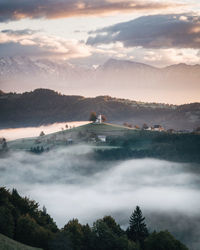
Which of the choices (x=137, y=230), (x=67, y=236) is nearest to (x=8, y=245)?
(x=67, y=236)

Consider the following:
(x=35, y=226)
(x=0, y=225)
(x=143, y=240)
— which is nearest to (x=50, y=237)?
(x=35, y=226)

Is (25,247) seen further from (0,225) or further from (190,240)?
(190,240)

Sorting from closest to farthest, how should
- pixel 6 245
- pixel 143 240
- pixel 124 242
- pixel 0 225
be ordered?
pixel 6 245
pixel 0 225
pixel 124 242
pixel 143 240

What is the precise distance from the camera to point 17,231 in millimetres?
93688

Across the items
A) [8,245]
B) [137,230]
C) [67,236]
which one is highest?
[137,230]

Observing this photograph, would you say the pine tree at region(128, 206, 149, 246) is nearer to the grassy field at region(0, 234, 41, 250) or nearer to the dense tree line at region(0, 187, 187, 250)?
the dense tree line at region(0, 187, 187, 250)

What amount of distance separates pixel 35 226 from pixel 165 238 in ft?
96.1

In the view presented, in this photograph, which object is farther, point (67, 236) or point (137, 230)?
point (137, 230)

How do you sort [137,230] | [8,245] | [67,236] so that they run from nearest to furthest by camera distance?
[8,245] → [67,236] → [137,230]

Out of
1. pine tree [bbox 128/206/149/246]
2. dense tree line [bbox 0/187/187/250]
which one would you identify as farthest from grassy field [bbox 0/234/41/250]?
pine tree [bbox 128/206/149/246]

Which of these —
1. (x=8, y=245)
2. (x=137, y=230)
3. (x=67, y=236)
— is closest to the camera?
(x=8, y=245)

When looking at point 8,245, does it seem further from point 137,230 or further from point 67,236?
point 137,230

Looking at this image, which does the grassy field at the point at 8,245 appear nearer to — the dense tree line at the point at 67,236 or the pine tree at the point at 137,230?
the dense tree line at the point at 67,236

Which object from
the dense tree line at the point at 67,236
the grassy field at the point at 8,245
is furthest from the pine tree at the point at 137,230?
the grassy field at the point at 8,245
